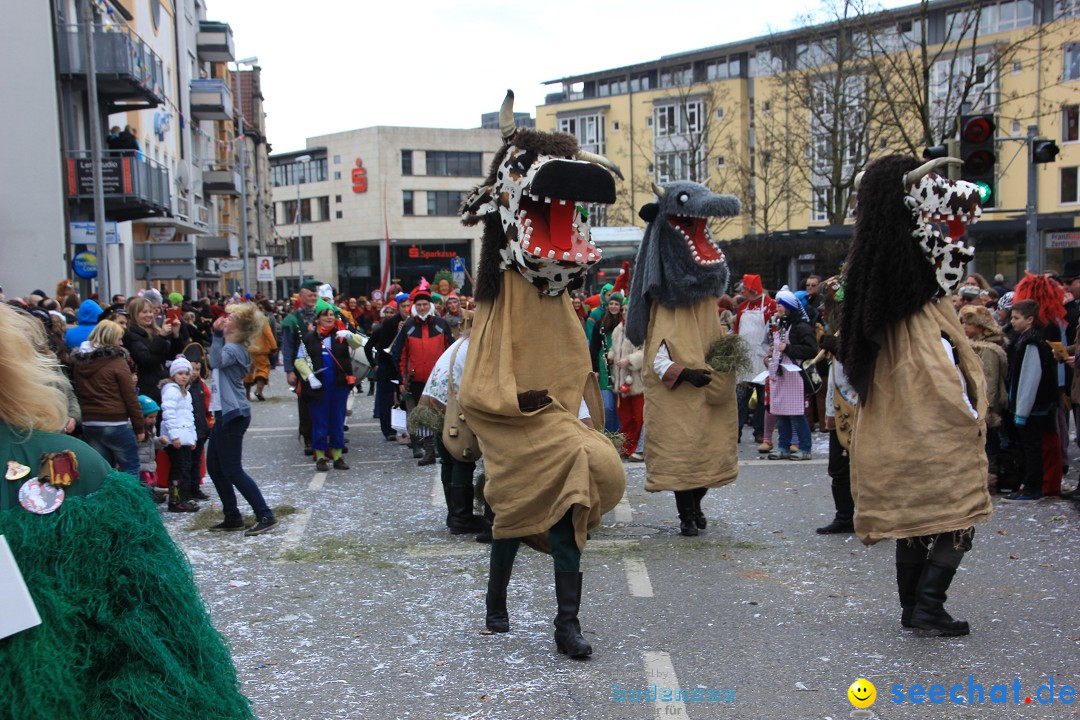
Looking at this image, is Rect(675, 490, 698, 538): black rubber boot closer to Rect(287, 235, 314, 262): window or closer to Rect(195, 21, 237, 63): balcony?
Rect(195, 21, 237, 63): balcony

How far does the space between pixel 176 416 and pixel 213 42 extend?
41.4 metres

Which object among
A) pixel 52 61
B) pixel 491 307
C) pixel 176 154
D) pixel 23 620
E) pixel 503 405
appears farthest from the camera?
pixel 176 154

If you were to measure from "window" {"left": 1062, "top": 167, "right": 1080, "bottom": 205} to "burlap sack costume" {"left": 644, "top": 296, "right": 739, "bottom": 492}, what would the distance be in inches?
1653

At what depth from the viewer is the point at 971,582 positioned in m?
6.00

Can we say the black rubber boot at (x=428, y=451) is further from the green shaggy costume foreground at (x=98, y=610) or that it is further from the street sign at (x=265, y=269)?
the street sign at (x=265, y=269)

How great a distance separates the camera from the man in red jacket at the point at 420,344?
34.7 feet

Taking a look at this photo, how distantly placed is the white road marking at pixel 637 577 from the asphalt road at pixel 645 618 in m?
0.02

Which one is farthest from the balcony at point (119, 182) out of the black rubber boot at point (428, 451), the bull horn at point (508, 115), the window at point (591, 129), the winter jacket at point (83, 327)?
the window at point (591, 129)

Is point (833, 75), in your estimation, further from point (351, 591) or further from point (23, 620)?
point (23, 620)

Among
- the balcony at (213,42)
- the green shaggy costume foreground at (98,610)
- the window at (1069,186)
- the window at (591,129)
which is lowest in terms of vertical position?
the green shaggy costume foreground at (98,610)

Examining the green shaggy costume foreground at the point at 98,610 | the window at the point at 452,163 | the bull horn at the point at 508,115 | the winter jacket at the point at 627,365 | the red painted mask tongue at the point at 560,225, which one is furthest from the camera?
the window at the point at 452,163

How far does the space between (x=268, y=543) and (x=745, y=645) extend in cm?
385

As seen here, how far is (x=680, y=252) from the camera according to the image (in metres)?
7.07

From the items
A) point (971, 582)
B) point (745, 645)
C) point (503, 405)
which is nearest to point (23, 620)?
point (503, 405)
